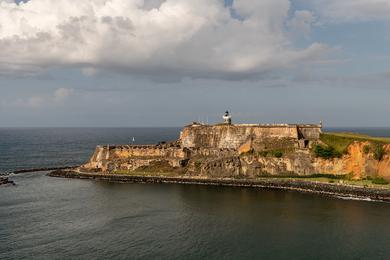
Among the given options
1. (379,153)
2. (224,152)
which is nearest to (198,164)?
(224,152)

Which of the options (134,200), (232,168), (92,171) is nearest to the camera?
(134,200)

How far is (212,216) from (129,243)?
40.2 ft

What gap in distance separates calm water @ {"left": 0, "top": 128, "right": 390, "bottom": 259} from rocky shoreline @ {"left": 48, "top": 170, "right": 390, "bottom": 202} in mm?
3319

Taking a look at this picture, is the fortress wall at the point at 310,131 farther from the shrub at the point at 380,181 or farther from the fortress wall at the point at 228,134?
the shrub at the point at 380,181

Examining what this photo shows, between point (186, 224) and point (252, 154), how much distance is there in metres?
31.4

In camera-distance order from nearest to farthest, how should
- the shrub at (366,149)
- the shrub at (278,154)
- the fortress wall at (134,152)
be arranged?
the shrub at (366,149) < the shrub at (278,154) < the fortress wall at (134,152)

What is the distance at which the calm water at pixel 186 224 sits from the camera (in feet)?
115

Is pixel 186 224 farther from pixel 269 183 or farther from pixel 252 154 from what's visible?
pixel 252 154

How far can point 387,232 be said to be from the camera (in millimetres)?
39594

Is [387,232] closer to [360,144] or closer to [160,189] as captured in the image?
[360,144]

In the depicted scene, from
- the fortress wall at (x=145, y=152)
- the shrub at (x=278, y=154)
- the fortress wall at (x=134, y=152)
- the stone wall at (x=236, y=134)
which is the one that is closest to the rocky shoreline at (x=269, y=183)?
the shrub at (x=278, y=154)

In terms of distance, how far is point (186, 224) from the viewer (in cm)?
4328

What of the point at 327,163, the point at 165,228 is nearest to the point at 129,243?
the point at 165,228

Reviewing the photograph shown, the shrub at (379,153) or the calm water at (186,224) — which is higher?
the shrub at (379,153)
